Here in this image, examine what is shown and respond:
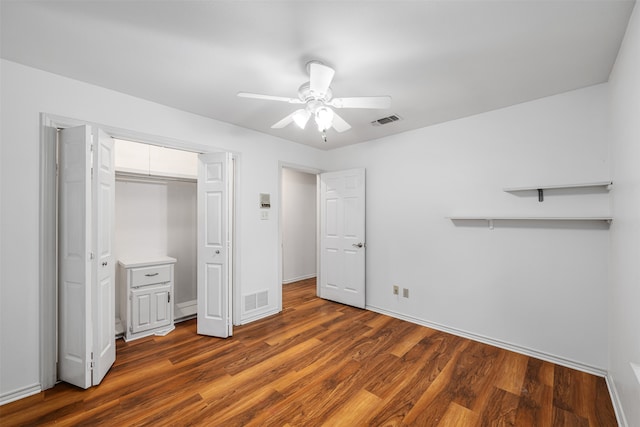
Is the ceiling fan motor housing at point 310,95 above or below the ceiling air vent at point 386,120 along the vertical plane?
below

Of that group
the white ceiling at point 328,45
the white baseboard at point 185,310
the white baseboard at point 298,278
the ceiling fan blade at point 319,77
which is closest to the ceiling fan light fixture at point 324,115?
the ceiling fan blade at point 319,77

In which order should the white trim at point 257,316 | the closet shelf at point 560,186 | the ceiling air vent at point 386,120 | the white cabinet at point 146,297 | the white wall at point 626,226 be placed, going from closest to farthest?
the white wall at point 626,226 < the closet shelf at point 560,186 < the white cabinet at point 146,297 < the ceiling air vent at point 386,120 < the white trim at point 257,316

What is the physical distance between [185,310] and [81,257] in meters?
1.86

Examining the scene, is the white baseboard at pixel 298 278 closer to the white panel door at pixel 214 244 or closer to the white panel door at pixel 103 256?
the white panel door at pixel 214 244

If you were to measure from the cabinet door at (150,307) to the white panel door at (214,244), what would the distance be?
44 cm

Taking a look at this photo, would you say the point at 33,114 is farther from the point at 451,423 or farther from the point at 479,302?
the point at 479,302

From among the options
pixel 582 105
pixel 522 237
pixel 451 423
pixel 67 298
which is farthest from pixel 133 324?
pixel 582 105

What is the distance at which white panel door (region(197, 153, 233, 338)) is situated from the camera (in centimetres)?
303

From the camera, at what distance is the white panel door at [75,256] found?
2.11 metres

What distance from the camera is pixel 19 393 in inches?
78.7

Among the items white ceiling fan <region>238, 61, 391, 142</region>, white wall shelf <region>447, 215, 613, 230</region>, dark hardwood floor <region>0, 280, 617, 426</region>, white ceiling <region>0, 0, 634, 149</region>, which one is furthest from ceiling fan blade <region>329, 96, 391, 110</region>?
dark hardwood floor <region>0, 280, 617, 426</region>

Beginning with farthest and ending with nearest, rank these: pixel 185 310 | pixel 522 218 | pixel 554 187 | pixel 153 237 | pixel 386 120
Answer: pixel 185 310
pixel 153 237
pixel 386 120
pixel 522 218
pixel 554 187

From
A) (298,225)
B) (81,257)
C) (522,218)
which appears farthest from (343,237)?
(81,257)

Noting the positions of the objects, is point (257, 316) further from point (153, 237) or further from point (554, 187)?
point (554, 187)
